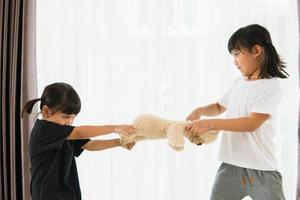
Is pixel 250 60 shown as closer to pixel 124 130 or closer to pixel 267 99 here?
pixel 267 99

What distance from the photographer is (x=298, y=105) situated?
6.60 feet

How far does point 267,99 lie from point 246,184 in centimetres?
35

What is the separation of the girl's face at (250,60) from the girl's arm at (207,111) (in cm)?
27

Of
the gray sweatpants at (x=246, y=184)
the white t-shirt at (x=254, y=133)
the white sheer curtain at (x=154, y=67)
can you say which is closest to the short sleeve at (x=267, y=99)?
the white t-shirt at (x=254, y=133)

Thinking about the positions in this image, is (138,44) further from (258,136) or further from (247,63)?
(258,136)

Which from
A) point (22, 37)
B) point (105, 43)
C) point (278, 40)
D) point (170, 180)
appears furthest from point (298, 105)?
point (22, 37)

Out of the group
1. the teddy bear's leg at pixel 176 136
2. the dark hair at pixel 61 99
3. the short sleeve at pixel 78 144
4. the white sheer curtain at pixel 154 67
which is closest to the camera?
the teddy bear's leg at pixel 176 136

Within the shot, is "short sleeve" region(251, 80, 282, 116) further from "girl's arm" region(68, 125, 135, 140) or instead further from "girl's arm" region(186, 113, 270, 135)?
"girl's arm" region(68, 125, 135, 140)

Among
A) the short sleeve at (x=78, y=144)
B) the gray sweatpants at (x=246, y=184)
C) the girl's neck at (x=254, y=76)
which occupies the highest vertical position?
the girl's neck at (x=254, y=76)

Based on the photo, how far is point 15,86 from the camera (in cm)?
210

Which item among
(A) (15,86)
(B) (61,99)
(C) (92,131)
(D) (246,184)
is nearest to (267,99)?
(D) (246,184)

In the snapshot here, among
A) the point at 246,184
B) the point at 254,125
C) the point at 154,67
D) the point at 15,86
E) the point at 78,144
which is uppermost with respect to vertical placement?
the point at 154,67

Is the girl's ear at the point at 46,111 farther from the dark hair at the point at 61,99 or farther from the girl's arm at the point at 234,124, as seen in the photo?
the girl's arm at the point at 234,124

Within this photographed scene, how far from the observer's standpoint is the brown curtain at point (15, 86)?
208 cm
